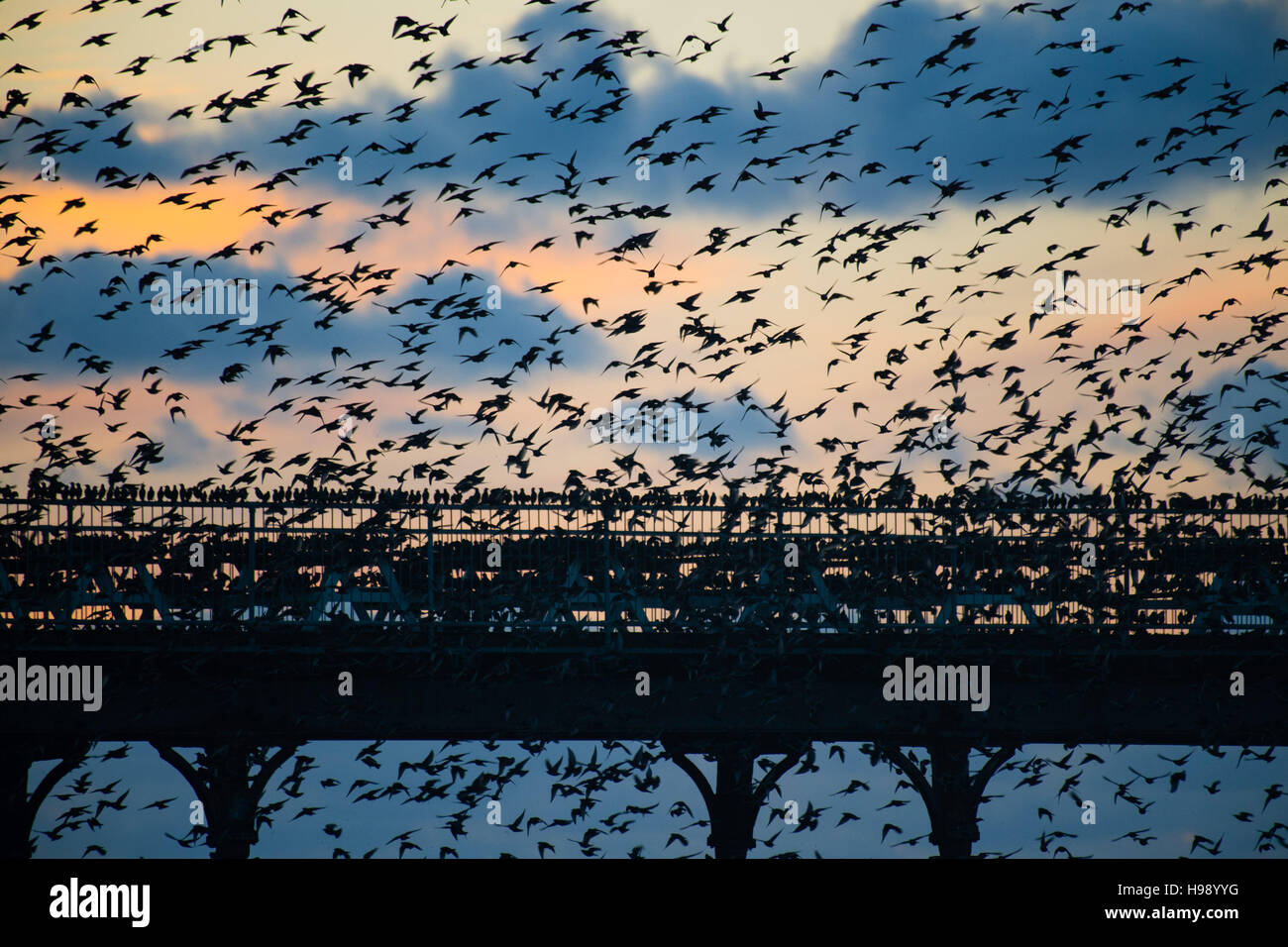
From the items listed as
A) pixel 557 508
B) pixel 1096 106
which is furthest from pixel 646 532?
pixel 1096 106

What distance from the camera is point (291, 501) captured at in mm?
20203

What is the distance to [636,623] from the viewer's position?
19.2 metres

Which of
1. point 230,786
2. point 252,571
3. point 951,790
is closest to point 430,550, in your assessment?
point 252,571

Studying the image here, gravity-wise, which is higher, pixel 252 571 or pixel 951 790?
pixel 252 571

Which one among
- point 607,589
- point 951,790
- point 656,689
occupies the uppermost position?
point 607,589

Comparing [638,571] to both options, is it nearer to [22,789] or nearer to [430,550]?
[430,550]

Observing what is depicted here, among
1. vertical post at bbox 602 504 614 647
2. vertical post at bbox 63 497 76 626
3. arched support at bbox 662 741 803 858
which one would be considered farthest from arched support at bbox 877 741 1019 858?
vertical post at bbox 63 497 76 626

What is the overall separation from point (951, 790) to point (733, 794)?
380 centimetres

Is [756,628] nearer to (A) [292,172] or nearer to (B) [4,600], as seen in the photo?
(A) [292,172]

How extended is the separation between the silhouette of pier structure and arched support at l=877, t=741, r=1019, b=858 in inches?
108

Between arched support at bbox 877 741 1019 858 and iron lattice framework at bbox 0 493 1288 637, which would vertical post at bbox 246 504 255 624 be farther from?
arched support at bbox 877 741 1019 858

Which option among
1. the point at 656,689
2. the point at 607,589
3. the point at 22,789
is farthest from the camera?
the point at 22,789

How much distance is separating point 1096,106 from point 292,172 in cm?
1097
